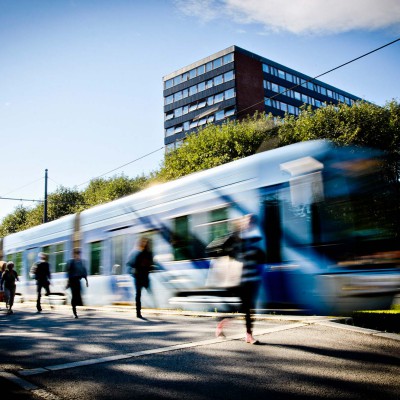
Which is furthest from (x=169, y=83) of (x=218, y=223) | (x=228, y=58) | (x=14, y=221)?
(x=218, y=223)

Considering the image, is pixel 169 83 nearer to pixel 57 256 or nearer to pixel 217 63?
pixel 217 63

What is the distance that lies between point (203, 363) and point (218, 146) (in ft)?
75.1

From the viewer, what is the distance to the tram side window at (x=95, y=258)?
1211 centimetres

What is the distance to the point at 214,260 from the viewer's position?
330 inches

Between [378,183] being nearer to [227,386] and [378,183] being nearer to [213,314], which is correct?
[213,314]

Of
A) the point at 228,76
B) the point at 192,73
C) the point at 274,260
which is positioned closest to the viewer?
the point at 274,260

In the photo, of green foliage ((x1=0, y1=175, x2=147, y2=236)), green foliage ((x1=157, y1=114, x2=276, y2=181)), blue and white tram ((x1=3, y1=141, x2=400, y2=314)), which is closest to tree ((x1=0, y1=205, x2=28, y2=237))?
green foliage ((x1=0, y1=175, x2=147, y2=236))

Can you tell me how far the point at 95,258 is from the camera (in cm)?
1227

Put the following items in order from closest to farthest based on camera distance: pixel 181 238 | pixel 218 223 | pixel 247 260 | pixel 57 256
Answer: pixel 247 260
pixel 218 223
pixel 181 238
pixel 57 256

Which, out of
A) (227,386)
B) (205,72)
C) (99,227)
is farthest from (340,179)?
(205,72)

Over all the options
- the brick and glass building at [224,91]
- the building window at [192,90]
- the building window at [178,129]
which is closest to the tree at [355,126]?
the brick and glass building at [224,91]

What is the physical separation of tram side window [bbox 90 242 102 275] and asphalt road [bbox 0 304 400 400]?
5.31 metres

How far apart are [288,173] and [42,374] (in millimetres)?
5165

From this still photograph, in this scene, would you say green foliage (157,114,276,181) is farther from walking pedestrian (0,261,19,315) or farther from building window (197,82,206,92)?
building window (197,82,206,92)
